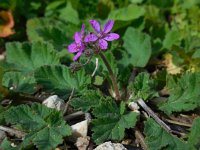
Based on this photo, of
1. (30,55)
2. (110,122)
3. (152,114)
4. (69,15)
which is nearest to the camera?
(110,122)

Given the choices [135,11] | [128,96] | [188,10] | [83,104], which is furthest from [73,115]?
[188,10]

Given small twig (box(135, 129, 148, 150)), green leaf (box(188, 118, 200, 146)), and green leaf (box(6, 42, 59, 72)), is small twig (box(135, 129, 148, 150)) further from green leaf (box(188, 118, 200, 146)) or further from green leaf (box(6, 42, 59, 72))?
green leaf (box(6, 42, 59, 72))

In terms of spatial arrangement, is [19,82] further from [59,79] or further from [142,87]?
[142,87]

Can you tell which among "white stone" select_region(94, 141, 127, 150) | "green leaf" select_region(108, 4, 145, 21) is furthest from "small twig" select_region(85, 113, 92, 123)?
"green leaf" select_region(108, 4, 145, 21)

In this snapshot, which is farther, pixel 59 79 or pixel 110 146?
pixel 59 79

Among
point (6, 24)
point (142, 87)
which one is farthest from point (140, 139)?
point (6, 24)

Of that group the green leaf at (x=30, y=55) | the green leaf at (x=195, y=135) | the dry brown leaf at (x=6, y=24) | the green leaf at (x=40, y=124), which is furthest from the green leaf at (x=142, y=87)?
the dry brown leaf at (x=6, y=24)
